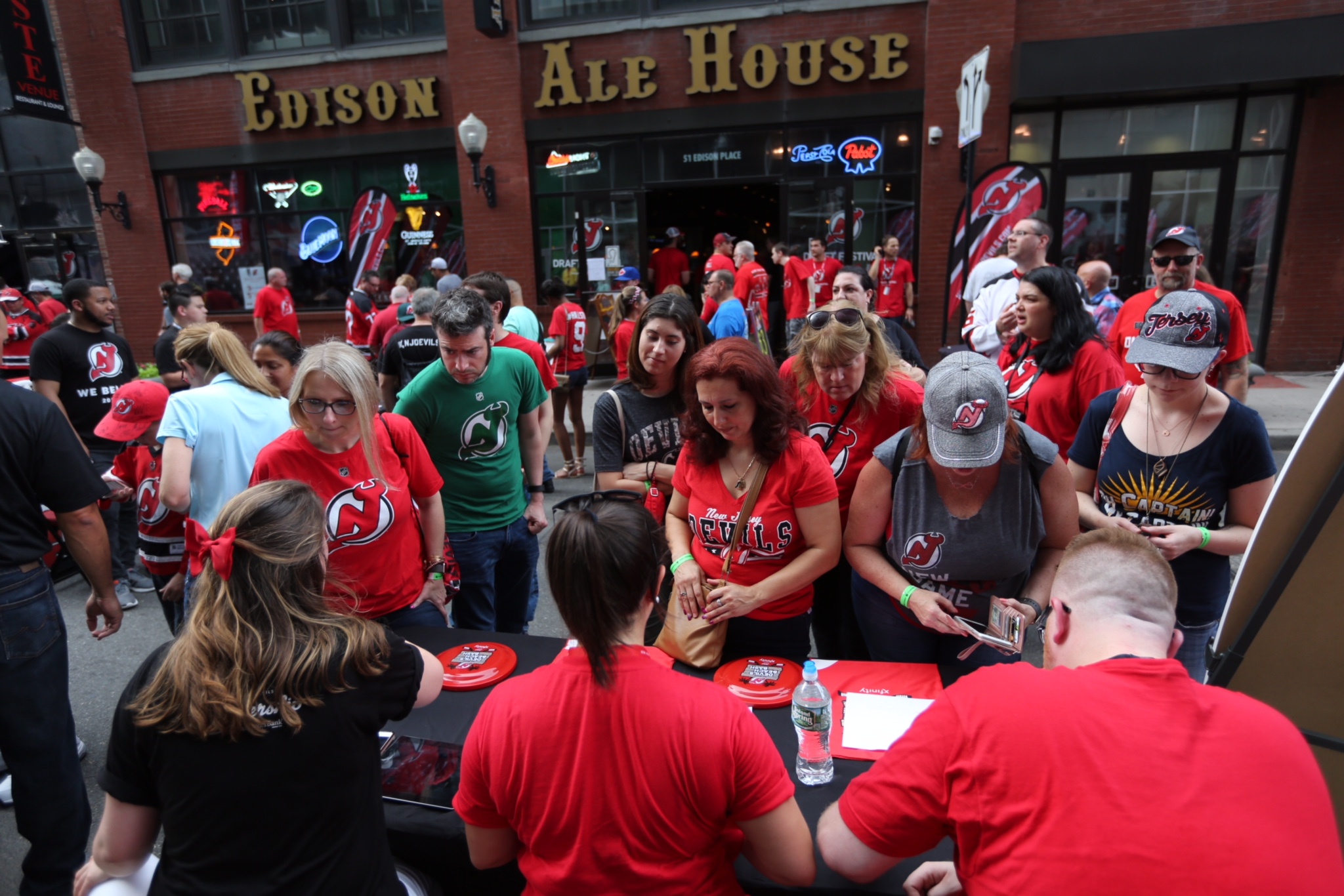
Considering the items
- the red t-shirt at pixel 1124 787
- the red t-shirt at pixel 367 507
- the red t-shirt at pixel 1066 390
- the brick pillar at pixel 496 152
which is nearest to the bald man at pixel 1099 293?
the red t-shirt at pixel 1066 390

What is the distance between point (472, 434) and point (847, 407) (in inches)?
64.1

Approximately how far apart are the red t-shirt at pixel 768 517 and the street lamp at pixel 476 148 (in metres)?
9.20

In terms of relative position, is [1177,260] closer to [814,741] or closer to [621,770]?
[814,741]

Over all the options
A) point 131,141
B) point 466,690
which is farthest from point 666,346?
point 131,141

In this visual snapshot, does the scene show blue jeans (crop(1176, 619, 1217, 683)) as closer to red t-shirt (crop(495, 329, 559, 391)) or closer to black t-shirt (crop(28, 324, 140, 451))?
red t-shirt (crop(495, 329, 559, 391))

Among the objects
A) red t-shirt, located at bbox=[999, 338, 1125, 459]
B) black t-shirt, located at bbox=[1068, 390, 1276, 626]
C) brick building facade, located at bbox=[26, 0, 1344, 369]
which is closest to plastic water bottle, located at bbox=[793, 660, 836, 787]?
black t-shirt, located at bbox=[1068, 390, 1276, 626]

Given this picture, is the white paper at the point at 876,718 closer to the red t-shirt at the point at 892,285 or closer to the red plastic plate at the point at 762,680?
the red plastic plate at the point at 762,680

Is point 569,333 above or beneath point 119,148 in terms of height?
beneath

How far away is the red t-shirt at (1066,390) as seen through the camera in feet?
10.7

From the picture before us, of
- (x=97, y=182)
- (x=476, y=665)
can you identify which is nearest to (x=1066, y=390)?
(x=476, y=665)

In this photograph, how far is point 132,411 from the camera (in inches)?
132

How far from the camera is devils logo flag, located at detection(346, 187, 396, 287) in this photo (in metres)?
11.5

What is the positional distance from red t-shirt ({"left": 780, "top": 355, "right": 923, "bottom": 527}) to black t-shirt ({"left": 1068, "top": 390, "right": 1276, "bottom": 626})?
0.74 metres

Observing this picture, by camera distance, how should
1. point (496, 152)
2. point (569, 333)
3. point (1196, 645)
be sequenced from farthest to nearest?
1. point (496, 152)
2. point (569, 333)
3. point (1196, 645)
